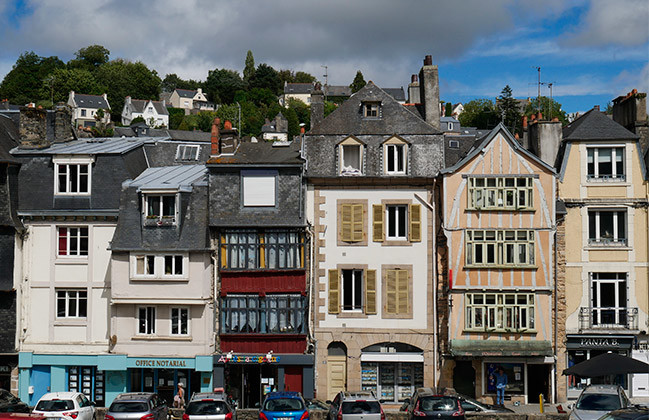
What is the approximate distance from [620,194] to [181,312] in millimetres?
19896

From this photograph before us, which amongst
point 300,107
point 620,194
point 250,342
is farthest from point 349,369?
point 300,107

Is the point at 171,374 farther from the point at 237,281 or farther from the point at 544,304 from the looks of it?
the point at 544,304

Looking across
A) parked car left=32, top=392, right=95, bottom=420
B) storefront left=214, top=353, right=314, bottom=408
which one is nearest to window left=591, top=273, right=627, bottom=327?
storefront left=214, top=353, right=314, bottom=408

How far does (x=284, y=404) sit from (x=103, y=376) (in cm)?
1206

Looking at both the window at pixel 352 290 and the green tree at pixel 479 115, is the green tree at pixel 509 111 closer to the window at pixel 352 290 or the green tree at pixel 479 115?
the green tree at pixel 479 115

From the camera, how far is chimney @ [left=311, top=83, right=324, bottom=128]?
1451 inches

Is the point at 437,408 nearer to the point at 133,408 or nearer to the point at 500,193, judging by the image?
the point at 133,408

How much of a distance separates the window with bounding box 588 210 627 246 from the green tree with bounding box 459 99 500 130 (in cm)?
7722

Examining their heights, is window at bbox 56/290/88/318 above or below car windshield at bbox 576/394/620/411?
above

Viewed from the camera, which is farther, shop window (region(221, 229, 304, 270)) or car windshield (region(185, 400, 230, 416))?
shop window (region(221, 229, 304, 270))

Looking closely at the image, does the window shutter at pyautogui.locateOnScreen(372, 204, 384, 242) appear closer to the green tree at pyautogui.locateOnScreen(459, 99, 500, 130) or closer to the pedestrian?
the pedestrian

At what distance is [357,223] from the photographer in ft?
113

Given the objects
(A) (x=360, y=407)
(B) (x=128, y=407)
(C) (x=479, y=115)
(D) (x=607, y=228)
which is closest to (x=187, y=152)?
(B) (x=128, y=407)

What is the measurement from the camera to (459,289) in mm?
33375
